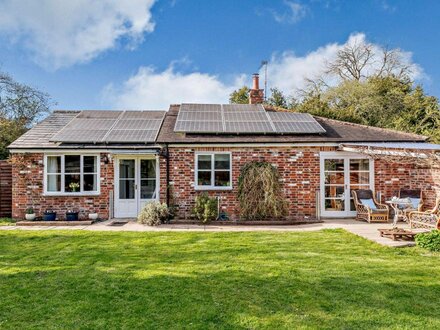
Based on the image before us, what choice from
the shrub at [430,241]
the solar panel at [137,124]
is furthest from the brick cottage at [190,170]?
the shrub at [430,241]

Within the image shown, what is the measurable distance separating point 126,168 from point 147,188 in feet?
4.34

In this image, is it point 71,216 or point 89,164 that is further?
point 89,164

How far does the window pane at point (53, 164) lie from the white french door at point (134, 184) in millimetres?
2651

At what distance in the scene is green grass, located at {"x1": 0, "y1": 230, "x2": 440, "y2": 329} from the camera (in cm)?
459

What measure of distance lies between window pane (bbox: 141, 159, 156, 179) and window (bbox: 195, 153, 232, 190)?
206cm

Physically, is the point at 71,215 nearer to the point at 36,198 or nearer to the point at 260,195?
the point at 36,198

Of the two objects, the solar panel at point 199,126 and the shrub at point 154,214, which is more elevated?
the solar panel at point 199,126

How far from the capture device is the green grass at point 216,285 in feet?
15.1

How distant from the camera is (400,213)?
13.2 metres

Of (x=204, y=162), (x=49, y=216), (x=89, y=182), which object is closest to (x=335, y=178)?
(x=204, y=162)

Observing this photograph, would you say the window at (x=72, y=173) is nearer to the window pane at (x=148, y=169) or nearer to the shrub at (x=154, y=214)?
the window pane at (x=148, y=169)

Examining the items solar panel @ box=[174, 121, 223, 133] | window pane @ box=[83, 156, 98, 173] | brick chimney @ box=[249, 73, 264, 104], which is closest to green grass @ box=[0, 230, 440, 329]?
window pane @ box=[83, 156, 98, 173]

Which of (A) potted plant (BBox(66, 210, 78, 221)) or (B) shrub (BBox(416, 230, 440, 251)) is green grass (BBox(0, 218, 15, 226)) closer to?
(A) potted plant (BBox(66, 210, 78, 221))

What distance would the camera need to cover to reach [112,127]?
15.6 metres
